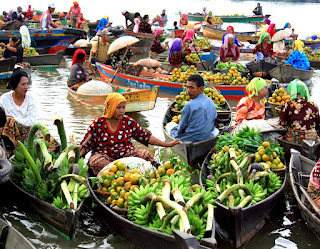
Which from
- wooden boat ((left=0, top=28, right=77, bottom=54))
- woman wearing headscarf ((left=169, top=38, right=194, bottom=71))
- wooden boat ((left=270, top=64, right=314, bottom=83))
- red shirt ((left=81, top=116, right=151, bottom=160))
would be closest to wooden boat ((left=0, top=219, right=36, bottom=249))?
red shirt ((left=81, top=116, right=151, bottom=160))

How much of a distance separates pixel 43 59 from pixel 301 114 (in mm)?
10061

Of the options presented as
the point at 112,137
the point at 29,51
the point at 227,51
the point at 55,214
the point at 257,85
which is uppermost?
the point at 227,51

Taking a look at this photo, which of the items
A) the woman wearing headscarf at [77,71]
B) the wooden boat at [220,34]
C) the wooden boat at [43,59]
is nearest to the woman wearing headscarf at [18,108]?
the woman wearing headscarf at [77,71]

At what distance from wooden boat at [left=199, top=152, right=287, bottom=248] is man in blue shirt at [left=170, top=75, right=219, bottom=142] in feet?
5.79

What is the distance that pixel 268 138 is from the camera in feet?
21.1

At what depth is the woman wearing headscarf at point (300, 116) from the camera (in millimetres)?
6168

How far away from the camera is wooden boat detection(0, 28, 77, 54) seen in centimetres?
1562

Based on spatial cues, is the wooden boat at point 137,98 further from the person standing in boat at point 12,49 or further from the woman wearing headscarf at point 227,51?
the woman wearing headscarf at point 227,51

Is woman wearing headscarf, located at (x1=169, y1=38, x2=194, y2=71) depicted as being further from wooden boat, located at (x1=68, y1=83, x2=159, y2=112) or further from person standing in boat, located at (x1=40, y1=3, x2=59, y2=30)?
person standing in boat, located at (x1=40, y1=3, x2=59, y2=30)

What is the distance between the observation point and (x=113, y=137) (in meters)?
5.51

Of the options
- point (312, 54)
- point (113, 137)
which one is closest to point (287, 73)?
point (312, 54)

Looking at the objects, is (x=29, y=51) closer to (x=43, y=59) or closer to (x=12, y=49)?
(x=43, y=59)

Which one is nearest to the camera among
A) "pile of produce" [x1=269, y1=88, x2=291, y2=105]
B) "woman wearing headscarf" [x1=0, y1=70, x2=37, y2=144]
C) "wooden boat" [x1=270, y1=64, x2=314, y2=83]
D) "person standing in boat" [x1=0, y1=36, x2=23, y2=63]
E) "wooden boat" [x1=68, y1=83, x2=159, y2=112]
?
"woman wearing headscarf" [x1=0, y1=70, x2=37, y2=144]

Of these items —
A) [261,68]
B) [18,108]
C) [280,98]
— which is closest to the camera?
[18,108]
